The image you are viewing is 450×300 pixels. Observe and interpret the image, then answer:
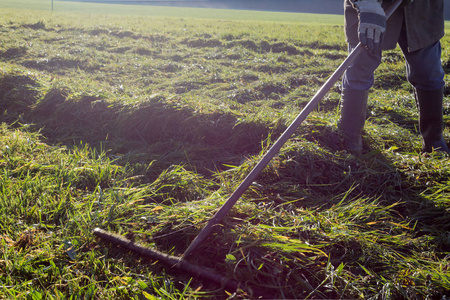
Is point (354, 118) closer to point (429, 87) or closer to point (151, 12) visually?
point (429, 87)

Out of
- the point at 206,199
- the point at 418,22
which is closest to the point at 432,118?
the point at 418,22

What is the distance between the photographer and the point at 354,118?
2973mm

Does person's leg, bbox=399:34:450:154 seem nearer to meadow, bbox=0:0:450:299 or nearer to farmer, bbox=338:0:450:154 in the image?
farmer, bbox=338:0:450:154

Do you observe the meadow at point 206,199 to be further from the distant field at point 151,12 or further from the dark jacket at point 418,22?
the distant field at point 151,12

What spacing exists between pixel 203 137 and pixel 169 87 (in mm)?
2492

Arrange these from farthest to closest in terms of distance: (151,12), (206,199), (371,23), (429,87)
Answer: (151,12), (429,87), (371,23), (206,199)

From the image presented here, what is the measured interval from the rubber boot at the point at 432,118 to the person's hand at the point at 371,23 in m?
0.87

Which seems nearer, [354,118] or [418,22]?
[418,22]

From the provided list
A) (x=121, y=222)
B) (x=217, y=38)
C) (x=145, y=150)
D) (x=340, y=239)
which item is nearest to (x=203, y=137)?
(x=145, y=150)

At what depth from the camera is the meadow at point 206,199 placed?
1.68 meters

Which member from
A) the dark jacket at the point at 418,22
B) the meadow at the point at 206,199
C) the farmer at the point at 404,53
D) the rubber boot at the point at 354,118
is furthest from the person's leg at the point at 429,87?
the rubber boot at the point at 354,118

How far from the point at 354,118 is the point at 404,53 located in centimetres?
72

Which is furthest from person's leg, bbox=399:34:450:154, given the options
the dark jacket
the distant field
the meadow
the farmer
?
the distant field

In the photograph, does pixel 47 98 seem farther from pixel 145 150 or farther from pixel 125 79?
pixel 125 79
